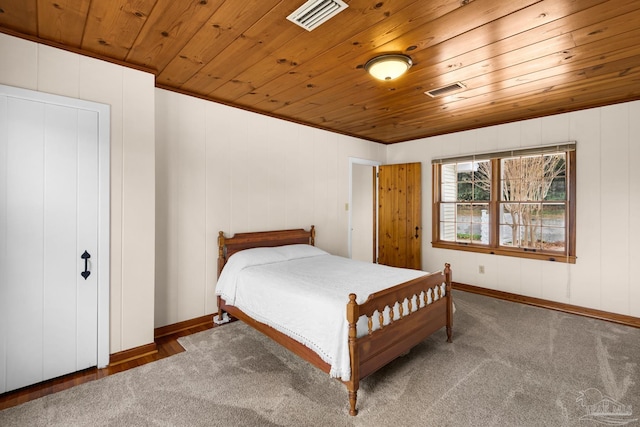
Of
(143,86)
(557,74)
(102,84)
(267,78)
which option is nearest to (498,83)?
(557,74)

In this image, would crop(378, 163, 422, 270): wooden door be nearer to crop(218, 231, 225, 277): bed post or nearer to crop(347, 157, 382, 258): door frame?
crop(347, 157, 382, 258): door frame

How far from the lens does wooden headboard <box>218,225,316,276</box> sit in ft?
11.5

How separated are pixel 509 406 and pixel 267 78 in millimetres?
3225

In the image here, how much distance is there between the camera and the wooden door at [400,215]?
5233 millimetres

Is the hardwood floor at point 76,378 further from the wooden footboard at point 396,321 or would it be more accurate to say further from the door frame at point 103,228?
the wooden footboard at point 396,321

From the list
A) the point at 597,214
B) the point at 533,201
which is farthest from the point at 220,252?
the point at 597,214

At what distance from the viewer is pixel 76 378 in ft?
7.75

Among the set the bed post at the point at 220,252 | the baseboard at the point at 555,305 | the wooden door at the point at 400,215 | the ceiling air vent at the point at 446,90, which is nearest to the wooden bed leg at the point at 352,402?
the bed post at the point at 220,252

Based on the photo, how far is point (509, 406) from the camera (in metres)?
2.04

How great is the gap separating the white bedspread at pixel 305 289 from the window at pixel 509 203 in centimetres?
225

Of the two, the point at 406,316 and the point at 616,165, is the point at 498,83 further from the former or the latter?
the point at 406,316

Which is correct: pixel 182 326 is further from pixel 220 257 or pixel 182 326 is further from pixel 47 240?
pixel 47 240

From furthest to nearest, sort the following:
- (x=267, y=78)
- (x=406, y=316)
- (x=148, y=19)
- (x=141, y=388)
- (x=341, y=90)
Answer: (x=341, y=90), (x=267, y=78), (x=406, y=316), (x=141, y=388), (x=148, y=19)

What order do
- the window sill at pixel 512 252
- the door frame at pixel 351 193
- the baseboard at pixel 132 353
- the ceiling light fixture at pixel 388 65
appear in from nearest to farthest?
the ceiling light fixture at pixel 388 65 → the baseboard at pixel 132 353 → the window sill at pixel 512 252 → the door frame at pixel 351 193
